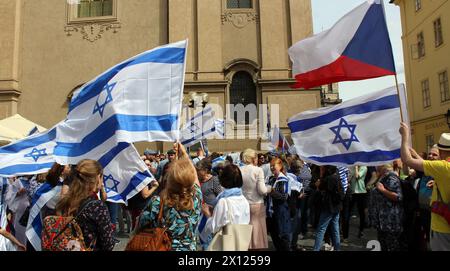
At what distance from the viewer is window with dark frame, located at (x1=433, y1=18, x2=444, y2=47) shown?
2580cm

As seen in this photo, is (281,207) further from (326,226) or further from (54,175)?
(54,175)

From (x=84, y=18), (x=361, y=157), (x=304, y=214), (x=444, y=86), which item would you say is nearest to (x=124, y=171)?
(x=361, y=157)

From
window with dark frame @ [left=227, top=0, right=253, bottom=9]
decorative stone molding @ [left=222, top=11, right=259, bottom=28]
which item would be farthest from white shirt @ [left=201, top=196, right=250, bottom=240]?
window with dark frame @ [left=227, top=0, right=253, bottom=9]

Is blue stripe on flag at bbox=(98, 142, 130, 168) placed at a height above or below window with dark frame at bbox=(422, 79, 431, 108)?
below

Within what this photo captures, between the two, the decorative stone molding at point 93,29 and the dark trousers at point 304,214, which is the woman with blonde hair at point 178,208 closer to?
the dark trousers at point 304,214

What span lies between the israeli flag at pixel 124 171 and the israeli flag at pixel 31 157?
3.33 feet

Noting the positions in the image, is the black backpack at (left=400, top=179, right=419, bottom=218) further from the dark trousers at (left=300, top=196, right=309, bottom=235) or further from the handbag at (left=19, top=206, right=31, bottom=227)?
the handbag at (left=19, top=206, right=31, bottom=227)

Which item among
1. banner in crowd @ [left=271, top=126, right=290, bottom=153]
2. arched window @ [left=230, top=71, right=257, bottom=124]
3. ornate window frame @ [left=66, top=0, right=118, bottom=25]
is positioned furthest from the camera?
ornate window frame @ [left=66, top=0, right=118, bottom=25]

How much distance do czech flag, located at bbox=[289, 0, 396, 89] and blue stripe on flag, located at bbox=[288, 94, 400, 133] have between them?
0.39 meters

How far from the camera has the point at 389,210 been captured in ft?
19.4

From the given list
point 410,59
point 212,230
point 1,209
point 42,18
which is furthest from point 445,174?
point 410,59

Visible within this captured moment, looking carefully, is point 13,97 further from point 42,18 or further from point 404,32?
point 404,32

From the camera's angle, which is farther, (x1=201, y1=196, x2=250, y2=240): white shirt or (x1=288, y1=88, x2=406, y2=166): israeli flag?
(x1=288, y1=88, x2=406, y2=166): israeli flag
